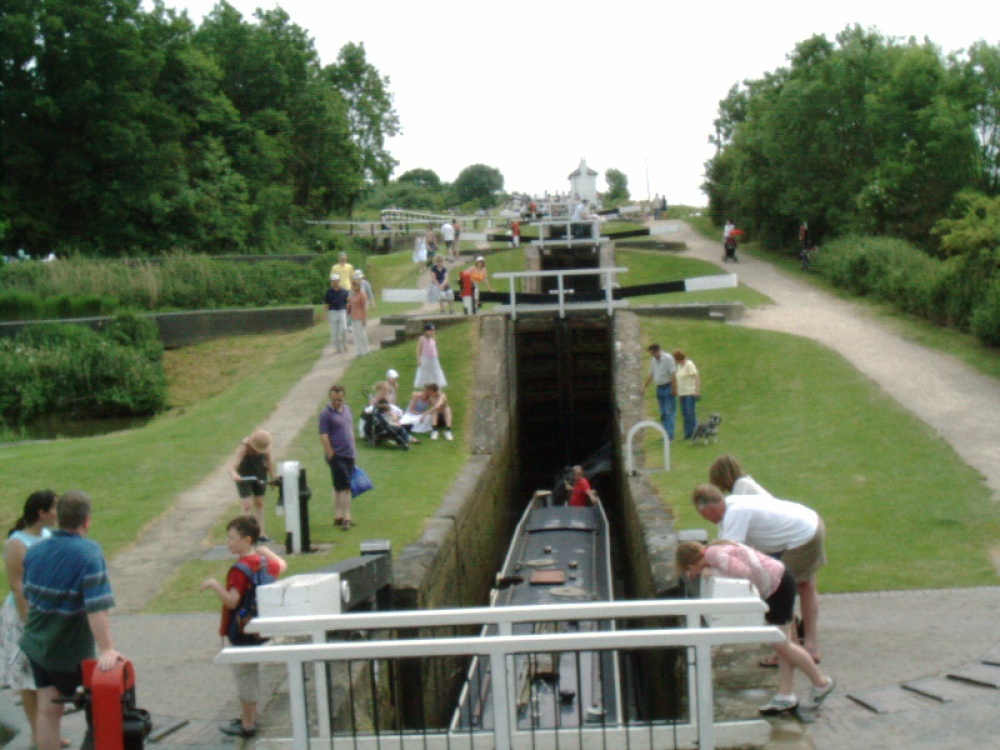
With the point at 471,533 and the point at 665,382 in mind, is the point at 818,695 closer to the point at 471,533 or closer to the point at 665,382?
the point at 471,533

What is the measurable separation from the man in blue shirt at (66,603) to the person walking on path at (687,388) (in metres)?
12.0

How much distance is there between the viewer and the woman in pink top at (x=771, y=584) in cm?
668

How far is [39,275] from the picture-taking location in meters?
28.2

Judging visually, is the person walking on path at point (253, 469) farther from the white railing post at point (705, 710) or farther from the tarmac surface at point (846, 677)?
the white railing post at point (705, 710)

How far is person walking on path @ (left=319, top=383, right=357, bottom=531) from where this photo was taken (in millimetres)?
12555

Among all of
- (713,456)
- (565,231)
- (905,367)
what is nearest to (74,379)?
(713,456)

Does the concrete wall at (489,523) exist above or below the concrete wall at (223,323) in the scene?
below

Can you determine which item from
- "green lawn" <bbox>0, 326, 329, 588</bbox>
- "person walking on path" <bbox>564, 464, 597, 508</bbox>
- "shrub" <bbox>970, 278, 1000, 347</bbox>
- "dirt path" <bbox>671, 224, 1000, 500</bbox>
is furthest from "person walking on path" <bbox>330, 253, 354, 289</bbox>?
"shrub" <bbox>970, 278, 1000, 347</bbox>

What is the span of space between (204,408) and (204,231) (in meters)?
20.4

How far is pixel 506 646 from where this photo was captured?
529 cm

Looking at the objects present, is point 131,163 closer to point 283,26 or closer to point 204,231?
point 204,231

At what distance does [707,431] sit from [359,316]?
7414mm

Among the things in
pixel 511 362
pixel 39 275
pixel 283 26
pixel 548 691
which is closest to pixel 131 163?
pixel 39 275

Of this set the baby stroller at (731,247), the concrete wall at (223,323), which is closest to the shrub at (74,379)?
the concrete wall at (223,323)
